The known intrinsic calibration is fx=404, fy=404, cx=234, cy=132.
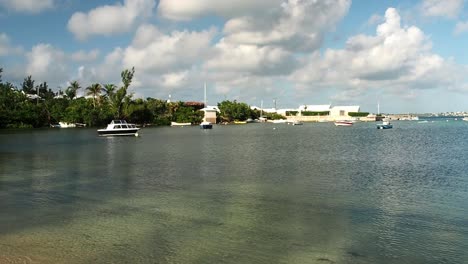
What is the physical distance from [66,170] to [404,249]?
1041 inches

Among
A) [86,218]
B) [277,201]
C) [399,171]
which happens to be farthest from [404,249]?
[399,171]

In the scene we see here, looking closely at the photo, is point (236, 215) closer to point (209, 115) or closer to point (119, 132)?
point (119, 132)

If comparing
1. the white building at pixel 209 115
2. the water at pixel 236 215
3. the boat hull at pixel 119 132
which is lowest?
the water at pixel 236 215

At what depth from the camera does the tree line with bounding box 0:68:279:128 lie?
111 meters

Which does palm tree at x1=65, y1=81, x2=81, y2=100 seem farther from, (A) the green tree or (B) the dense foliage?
(A) the green tree

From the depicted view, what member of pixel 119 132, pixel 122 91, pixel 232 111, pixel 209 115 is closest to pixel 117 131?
pixel 119 132

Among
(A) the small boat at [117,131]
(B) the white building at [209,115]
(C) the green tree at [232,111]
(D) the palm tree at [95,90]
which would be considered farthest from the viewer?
(C) the green tree at [232,111]

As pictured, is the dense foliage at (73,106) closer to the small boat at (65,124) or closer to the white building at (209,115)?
the small boat at (65,124)

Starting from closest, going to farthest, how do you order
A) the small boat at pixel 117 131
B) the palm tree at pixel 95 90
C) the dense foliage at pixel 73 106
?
the small boat at pixel 117 131 < the dense foliage at pixel 73 106 < the palm tree at pixel 95 90

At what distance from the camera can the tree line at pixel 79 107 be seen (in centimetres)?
11063

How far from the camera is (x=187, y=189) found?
74.2 feet

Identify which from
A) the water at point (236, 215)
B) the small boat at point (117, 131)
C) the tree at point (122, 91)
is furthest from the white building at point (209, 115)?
the water at point (236, 215)

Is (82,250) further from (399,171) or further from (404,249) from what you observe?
(399,171)

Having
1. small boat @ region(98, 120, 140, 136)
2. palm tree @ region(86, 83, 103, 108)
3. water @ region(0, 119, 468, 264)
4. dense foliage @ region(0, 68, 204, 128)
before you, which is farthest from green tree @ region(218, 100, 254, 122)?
water @ region(0, 119, 468, 264)
